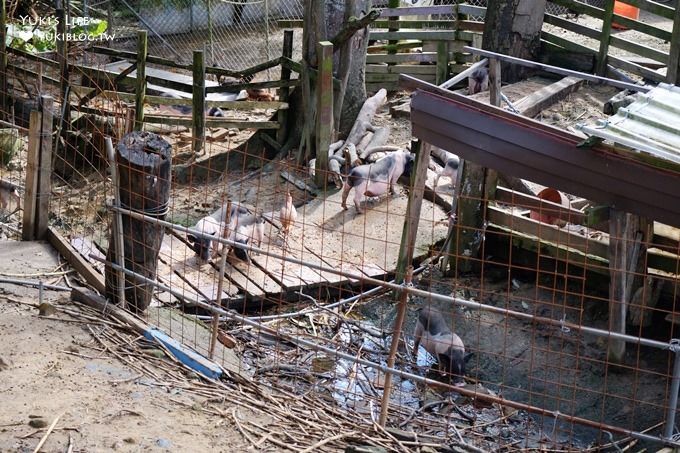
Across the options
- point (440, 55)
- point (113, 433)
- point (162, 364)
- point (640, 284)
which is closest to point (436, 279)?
point (640, 284)

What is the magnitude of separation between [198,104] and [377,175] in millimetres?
2970

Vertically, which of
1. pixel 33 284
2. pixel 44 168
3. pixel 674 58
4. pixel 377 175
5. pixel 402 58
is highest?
pixel 674 58

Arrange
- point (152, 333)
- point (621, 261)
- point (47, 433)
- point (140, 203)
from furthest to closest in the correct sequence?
1. point (621, 261)
2. point (140, 203)
3. point (152, 333)
4. point (47, 433)

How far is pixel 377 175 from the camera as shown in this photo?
11.7 meters

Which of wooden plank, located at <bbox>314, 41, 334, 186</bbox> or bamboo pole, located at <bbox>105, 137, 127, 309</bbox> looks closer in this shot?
bamboo pole, located at <bbox>105, 137, 127, 309</bbox>

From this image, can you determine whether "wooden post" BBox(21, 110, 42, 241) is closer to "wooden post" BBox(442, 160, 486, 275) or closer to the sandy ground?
the sandy ground

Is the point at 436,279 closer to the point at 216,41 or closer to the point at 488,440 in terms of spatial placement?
the point at 488,440

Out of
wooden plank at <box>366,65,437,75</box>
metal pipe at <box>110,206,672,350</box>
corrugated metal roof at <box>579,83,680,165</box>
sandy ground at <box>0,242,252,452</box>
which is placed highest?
corrugated metal roof at <box>579,83,680,165</box>

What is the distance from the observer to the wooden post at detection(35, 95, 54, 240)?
796 cm

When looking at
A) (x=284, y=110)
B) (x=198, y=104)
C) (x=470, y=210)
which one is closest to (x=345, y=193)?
(x=470, y=210)

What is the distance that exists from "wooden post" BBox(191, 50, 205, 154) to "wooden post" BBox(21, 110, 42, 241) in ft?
15.5

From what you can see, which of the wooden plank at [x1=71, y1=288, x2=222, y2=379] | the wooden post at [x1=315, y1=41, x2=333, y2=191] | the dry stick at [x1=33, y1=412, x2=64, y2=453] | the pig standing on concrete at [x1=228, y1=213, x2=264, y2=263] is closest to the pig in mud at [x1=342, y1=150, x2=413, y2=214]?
the wooden post at [x1=315, y1=41, x2=333, y2=191]

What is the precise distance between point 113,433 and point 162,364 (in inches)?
40.6

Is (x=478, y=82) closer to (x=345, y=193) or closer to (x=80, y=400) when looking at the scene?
(x=345, y=193)
